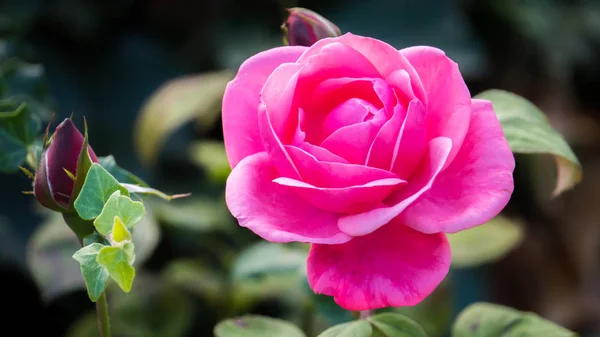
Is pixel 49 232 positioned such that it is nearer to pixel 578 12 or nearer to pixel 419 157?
pixel 419 157

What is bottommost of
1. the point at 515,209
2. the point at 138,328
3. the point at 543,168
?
the point at 515,209

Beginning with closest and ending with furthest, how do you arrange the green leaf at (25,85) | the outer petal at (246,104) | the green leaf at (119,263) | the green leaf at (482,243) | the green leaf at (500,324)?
the green leaf at (119,263)
the outer petal at (246,104)
the green leaf at (500,324)
the green leaf at (25,85)
the green leaf at (482,243)

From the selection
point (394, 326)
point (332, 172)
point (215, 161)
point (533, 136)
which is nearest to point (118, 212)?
point (332, 172)

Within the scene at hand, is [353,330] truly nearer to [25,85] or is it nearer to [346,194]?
[346,194]

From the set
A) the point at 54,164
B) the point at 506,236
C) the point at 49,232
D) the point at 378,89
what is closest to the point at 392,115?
the point at 378,89

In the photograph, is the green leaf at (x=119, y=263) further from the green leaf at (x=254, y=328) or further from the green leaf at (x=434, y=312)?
the green leaf at (x=434, y=312)

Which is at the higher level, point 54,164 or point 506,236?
point 54,164

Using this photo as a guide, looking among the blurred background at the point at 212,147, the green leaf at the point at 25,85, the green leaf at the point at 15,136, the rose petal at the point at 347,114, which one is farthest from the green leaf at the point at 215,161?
the rose petal at the point at 347,114
